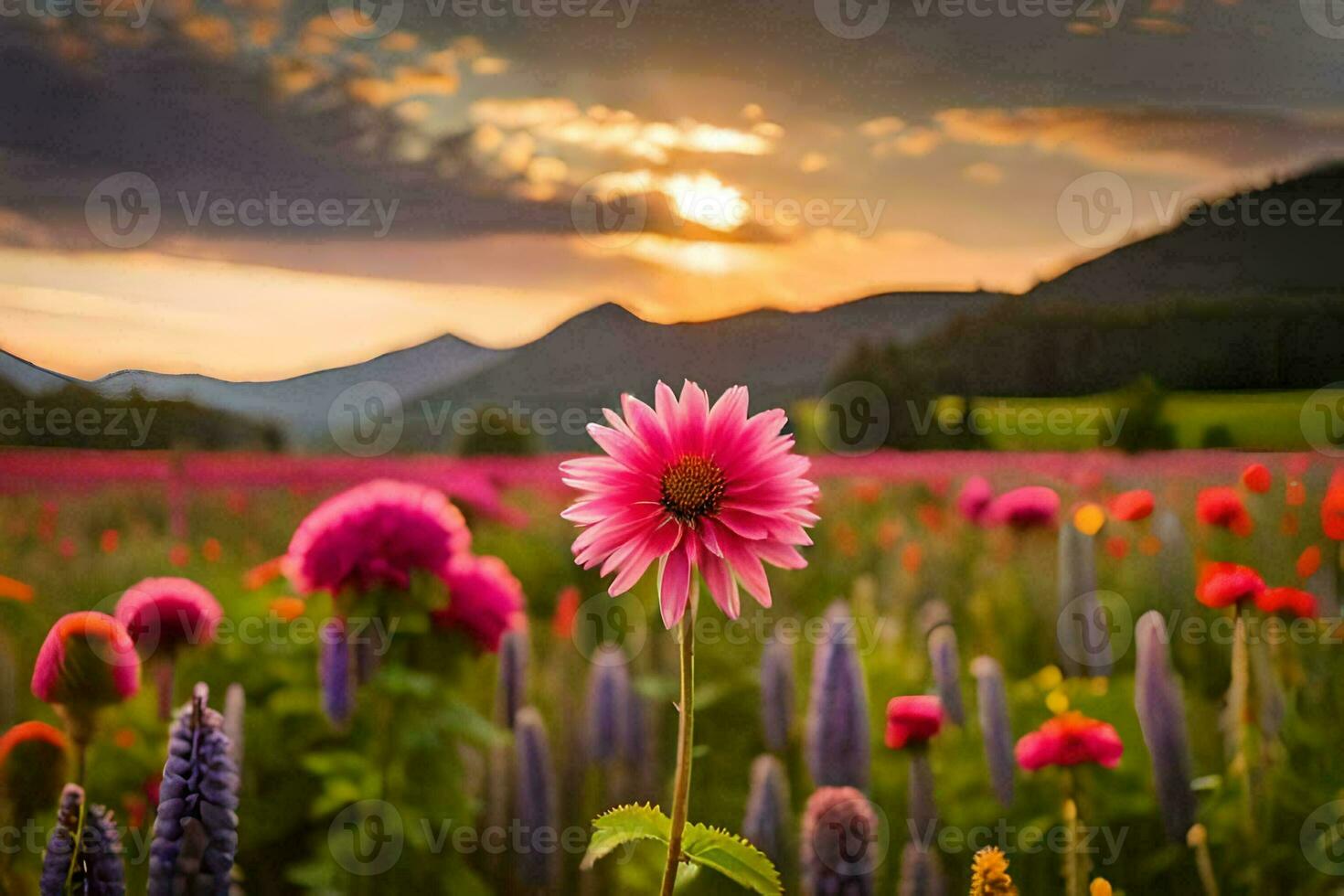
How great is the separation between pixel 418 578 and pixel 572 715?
30 cm

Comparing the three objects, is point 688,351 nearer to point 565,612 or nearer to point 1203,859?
point 565,612

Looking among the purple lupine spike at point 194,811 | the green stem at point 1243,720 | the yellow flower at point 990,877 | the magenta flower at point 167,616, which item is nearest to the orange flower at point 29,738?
the magenta flower at point 167,616

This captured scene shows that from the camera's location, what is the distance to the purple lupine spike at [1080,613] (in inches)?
59.7

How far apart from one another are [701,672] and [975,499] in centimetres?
45

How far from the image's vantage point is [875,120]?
155cm

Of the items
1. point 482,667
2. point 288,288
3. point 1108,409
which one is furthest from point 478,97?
point 1108,409

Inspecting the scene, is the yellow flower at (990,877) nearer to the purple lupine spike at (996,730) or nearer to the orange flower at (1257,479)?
the purple lupine spike at (996,730)

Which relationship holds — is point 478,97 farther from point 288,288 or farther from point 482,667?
point 482,667

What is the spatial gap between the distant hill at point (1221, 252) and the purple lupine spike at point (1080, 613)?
35 cm

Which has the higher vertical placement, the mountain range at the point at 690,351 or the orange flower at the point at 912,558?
the mountain range at the point at 690,351

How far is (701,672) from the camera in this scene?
1.55 meters

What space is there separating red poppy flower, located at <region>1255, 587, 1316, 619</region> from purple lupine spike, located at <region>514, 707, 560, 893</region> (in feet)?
3.05

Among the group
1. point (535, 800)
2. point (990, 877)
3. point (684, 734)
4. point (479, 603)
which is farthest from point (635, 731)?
point (684, 734)

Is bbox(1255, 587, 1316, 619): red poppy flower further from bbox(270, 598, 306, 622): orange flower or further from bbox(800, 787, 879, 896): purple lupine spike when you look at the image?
bbox(270, 598, 306, 622): orange flower
